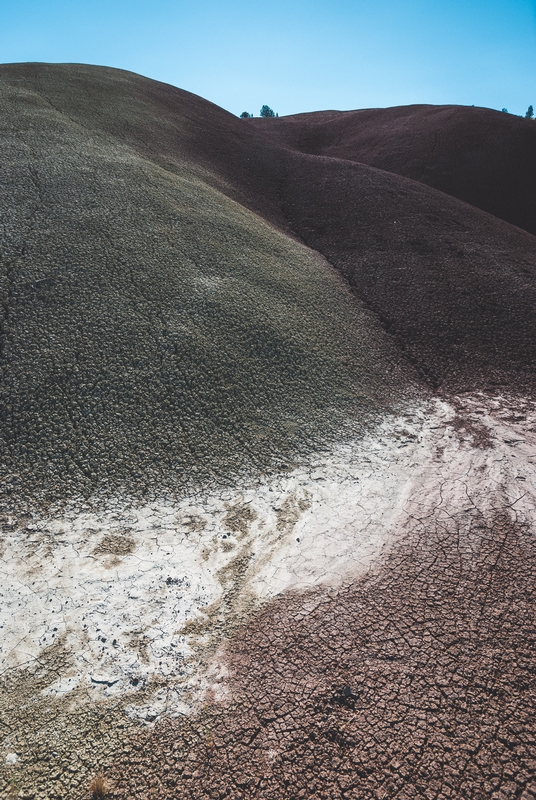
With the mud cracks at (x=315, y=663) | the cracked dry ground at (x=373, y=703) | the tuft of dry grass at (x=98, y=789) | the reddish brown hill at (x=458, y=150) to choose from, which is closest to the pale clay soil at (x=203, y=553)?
the mud cracks at (x=315, y=663)

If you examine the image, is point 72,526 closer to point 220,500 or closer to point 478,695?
point 220,500

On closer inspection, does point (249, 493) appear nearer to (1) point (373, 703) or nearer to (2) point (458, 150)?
(1) point (373, 703)

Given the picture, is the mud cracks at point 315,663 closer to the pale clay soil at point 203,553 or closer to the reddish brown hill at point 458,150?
the pale clay soil at point 203,553

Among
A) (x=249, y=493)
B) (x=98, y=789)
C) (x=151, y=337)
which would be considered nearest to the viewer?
(x=98, y=789)

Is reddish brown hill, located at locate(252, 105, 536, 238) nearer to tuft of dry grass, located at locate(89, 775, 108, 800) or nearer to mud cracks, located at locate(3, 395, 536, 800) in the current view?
mud cracks, located at locate(3, 395, 536, 800)

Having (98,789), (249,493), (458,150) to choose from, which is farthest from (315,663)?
(458,150)

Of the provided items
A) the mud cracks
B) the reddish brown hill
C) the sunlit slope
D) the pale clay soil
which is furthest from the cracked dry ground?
the reddish brown hill
